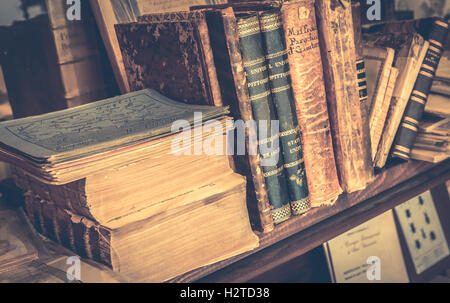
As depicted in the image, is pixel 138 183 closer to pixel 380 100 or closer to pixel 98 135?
pixel 98 135

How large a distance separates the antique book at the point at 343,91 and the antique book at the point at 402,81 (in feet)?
0.30

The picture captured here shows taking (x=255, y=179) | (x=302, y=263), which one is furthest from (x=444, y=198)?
(x=255, y=179)

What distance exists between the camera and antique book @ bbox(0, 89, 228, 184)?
1.72 ft

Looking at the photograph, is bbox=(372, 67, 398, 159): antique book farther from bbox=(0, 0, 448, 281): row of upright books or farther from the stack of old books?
the stack of old books

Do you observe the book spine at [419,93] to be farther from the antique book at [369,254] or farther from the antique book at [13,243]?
the antique book at [13,243]

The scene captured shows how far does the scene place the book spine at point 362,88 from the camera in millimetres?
792

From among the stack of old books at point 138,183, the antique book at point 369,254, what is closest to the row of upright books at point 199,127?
the stack of old books at point 138,183

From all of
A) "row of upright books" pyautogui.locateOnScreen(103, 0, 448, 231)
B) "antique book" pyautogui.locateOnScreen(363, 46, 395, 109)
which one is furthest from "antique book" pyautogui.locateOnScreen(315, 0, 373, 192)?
"antique book" pyautogui.locateOnScreen(363, 46, 395, 109)

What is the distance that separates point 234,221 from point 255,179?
0.07 metres

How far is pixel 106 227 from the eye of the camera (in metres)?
0.59

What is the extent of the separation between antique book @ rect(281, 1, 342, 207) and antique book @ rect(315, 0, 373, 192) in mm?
13

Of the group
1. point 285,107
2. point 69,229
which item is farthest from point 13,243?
point 285,107

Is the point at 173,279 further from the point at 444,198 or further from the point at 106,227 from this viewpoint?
the point at 444,198
